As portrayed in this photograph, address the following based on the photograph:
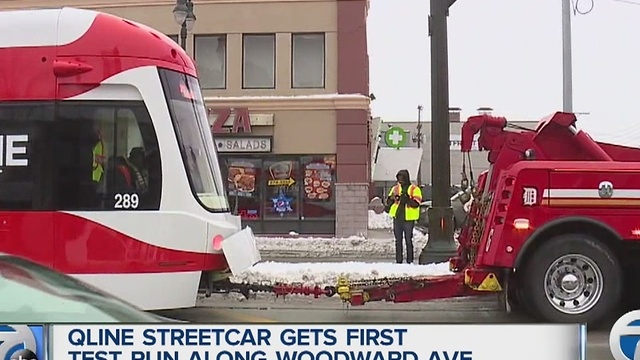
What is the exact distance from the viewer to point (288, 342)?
2812 millimetres

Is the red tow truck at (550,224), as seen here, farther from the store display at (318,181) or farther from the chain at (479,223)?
the store display at (318,181)

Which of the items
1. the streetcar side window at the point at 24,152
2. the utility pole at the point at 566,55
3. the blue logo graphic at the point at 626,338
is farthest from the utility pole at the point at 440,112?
the streetcar side window at the point at 24,152

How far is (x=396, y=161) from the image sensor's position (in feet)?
11.8

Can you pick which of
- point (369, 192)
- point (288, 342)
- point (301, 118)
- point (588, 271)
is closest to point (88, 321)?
point (288, 342)

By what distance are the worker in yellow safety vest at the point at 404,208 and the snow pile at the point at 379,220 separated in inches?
2.2

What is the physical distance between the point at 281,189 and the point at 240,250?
44 centimetres

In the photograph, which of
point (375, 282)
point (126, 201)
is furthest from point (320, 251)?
point (126, 201)

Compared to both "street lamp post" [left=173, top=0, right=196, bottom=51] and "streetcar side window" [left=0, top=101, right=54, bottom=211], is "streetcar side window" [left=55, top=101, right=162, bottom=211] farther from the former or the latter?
"street lamp post" [left=173, top=0, right=196, bottom=51]

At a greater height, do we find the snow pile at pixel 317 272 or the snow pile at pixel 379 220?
the snow pile at pixel 379 220

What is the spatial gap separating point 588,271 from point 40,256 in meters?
2.72

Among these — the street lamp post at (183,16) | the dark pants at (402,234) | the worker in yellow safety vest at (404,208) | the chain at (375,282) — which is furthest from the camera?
the dark pants at (402,234)

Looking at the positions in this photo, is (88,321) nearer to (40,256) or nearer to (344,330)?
(40,256)

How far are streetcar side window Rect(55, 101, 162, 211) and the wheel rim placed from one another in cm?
204

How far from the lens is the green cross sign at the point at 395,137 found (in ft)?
10.9
